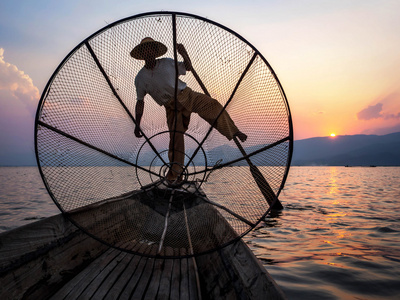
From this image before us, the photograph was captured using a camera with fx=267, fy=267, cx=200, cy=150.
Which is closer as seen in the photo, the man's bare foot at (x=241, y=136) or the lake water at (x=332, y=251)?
the lake water at (x=332, y=251)

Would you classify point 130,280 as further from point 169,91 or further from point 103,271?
point 169,91

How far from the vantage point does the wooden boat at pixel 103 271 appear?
1368mm

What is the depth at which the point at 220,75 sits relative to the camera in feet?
9.34

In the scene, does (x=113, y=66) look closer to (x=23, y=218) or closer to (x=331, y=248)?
(x=331, y=248)

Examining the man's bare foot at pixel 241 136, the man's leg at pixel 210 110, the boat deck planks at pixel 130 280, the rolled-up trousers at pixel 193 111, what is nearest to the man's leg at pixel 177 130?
the rolled-up trousers at pixel 193 111

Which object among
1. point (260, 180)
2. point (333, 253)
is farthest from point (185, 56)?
point (333, 253)

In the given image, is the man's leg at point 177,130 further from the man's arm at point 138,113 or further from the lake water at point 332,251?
the lake water at point 332,251

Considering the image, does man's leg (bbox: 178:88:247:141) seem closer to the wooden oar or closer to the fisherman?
the fisherman

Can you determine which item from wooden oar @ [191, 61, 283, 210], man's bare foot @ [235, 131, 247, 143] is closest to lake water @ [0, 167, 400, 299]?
wooden oar @ [191, 61, 283, 210]

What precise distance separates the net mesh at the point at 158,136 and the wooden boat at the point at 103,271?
0.11 metres

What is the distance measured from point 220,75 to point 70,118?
5.06 ft

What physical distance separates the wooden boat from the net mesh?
0.11 meters

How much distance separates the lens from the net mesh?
7.27ft

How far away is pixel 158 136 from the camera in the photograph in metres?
3.35
